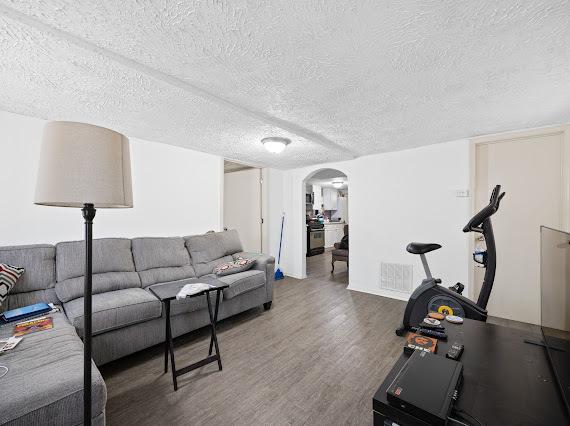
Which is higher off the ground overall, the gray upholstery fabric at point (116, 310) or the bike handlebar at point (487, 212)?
the bike handlebar at point (487, 212)

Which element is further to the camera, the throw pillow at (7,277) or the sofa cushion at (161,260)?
the sofa cushion at (161,260)

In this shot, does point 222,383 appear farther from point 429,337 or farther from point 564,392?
point 564,392

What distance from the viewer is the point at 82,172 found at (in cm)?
94

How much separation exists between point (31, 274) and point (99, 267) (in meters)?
0.46

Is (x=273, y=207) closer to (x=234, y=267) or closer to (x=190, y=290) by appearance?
(x=234, y=267)

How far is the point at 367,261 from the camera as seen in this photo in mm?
3947

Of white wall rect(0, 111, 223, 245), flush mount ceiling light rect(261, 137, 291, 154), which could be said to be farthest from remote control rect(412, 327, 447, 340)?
white wall rect(0, 111, 223, 245)

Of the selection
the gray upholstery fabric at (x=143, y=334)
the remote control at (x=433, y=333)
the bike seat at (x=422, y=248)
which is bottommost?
the gray upholstery fabric at (x=143, y=334)

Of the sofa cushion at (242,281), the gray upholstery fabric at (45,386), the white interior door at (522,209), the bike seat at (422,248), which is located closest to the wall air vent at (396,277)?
the white interior door at (522,209)

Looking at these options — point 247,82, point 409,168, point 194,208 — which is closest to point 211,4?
point 247,82

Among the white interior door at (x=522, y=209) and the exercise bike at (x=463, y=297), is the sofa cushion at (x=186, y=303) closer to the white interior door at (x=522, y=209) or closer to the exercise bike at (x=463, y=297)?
the exercise bike at (x=463, y=297)

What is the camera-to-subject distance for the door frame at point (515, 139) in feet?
8.38

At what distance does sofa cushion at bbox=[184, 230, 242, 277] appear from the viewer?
10.2ft

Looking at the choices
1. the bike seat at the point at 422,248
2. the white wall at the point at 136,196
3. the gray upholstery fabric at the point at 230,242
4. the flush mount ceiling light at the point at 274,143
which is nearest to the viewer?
the white wall at the point at 136,196
